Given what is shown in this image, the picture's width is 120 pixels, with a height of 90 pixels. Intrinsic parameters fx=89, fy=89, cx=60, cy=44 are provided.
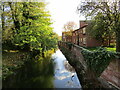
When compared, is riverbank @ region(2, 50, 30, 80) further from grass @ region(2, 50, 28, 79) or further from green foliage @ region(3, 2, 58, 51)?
green foliage @ region(3, 2, 58, 51)

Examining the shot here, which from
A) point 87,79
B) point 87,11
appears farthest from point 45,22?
point 87,79

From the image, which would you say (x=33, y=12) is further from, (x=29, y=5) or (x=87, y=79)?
(x=87, y=79)

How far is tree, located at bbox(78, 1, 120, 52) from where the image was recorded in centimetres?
689

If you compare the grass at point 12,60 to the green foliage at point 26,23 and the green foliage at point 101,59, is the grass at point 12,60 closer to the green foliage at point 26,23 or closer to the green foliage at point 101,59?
the green foliage at point 26,23

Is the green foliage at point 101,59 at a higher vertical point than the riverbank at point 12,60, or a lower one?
higher

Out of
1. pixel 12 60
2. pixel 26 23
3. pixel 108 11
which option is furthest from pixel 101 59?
pixel 26 23

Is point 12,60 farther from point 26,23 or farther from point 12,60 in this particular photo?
point 26,23

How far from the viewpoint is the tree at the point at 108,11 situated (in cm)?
689

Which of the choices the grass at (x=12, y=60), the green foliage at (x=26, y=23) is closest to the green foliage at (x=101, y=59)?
the green foliage at (x=26, y=23)

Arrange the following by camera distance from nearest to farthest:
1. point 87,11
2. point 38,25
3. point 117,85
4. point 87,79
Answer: point 117,85, point 87,79, point 87,11, point 38,25

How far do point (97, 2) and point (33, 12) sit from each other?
807 cm

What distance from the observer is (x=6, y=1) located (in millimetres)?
10773

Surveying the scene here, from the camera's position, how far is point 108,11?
7.33 m

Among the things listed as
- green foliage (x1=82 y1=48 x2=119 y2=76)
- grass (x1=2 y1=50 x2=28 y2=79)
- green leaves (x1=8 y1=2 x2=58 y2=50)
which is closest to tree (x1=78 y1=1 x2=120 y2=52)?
green foliage (x1=82 y1=48 x2=119 y2=76)
